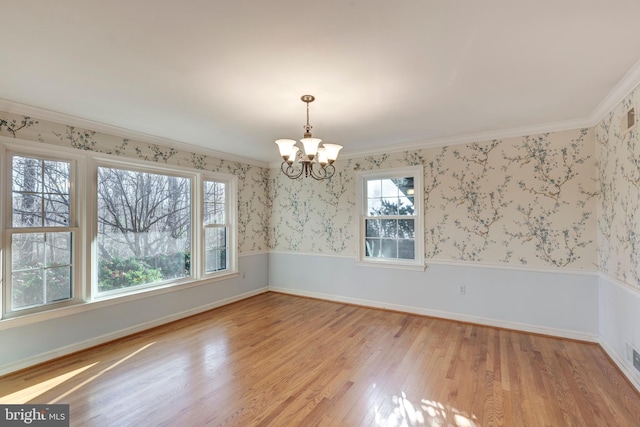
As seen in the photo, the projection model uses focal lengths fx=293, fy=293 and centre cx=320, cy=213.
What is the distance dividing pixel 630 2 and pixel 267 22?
1.82 meters

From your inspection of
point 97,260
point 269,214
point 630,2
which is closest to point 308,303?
point 269,214

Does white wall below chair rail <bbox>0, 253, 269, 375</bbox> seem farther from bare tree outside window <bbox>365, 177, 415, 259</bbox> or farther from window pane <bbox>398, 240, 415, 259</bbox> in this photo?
window pane <bbox>398, 240, 415, 259</bbox>

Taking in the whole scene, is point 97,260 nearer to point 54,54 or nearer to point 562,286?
point 54,54

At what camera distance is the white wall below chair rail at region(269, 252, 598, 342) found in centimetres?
328

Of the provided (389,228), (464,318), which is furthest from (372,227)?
(464,318)

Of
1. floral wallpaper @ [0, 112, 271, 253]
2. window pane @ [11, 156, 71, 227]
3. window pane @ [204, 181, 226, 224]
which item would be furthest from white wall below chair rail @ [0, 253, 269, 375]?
window pane @ [11, 156, 71, 227]

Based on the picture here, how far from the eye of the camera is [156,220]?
3885mm

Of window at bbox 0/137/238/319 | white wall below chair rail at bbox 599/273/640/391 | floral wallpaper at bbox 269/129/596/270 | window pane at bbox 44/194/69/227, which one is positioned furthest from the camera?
floral wallpaper at bbox 269/129/596/270

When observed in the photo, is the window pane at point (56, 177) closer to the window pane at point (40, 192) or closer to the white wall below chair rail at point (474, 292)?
the window pane at point (40, 192)

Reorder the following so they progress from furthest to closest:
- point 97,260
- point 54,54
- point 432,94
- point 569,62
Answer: point 97,260
point 432,94
point 569,62
point 54,54

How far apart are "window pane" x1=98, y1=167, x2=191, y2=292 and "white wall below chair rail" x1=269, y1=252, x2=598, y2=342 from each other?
81.8 inches

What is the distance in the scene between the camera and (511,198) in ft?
11.7

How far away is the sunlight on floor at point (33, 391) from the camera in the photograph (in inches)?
87.8

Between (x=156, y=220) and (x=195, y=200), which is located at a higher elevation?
(x=195, y=200)
